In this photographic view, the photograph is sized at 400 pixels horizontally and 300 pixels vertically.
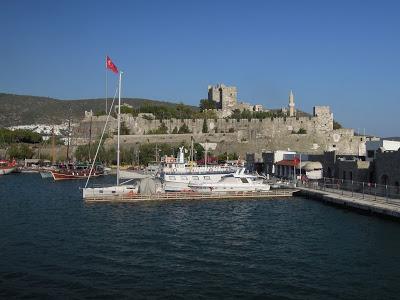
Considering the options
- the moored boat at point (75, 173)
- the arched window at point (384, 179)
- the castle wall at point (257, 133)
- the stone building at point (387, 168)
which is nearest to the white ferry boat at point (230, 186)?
the stone building at point (387, 168)

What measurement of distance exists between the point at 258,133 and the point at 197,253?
61.3m

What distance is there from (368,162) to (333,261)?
17730 mm

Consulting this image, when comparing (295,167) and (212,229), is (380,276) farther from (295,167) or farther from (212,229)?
(295,167)

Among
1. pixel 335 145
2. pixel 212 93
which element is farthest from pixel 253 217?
pixel 212 93

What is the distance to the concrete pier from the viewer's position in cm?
2547

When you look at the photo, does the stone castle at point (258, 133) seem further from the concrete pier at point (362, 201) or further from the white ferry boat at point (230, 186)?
the concrete pier at point (362, 201)

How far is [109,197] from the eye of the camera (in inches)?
1314

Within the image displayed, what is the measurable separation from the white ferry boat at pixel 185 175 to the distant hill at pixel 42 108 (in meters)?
124

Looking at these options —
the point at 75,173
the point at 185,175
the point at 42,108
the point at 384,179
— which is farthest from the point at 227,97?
the point at 42,108

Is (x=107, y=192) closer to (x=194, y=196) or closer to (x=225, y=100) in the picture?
(x=194, y=196)

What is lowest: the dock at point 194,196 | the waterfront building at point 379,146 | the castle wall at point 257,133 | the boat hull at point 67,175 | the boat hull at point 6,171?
the dock at point 194,196

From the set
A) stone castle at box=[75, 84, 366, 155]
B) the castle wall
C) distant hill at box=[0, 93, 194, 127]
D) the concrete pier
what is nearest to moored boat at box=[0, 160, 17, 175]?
stone castle at box=[75, 84, 366, 155]

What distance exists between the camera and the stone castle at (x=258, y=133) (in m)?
74.8

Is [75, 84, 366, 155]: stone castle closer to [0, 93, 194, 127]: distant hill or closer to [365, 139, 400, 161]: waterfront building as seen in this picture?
[365, 139, 400, 161]: waterfront building
